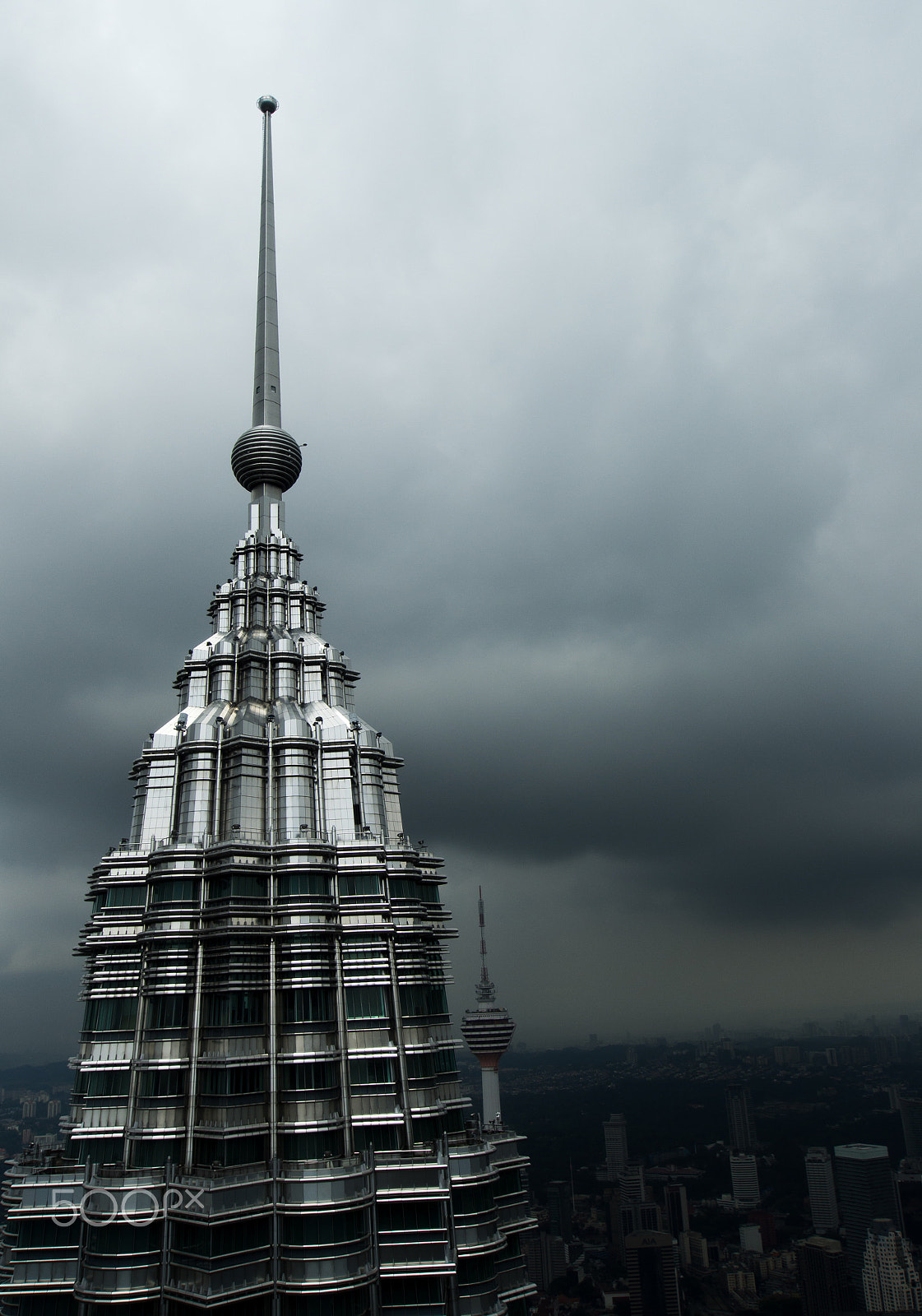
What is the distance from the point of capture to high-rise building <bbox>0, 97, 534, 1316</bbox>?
58.7 m

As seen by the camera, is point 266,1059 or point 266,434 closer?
point 266,1059

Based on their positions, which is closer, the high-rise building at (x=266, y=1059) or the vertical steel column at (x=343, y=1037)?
the high-rise building at (x=266, y=1059)

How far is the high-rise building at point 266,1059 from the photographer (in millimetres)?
58719

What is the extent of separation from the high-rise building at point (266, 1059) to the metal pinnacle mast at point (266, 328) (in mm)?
A: 29785

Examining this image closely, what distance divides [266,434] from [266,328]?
1647cm

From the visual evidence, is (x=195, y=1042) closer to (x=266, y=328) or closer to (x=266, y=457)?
(x=266, y=457)

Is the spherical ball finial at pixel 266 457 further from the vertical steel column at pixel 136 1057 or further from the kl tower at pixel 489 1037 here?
the kl tower at pixel 489 1037

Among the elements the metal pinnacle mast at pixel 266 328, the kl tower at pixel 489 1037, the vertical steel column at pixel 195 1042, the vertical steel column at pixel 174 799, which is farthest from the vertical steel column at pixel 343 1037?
the kl tower at pixel 489 1037

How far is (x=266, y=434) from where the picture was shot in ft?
314

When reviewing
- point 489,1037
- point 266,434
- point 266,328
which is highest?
point 266,328

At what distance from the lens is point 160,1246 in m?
58.8

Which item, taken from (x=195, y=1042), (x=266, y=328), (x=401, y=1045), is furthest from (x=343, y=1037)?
(x=266, y=328)

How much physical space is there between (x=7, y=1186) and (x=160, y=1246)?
52.7 ft

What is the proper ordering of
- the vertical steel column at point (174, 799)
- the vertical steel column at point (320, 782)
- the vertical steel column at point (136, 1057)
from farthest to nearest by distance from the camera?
the vertical steel column at point (320, 782)
the vertical steel column at point (174, 799)
the vertical steel column at point (136, 1057)
